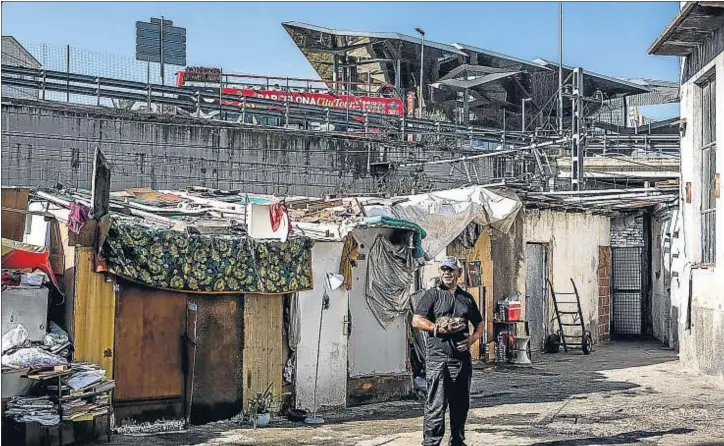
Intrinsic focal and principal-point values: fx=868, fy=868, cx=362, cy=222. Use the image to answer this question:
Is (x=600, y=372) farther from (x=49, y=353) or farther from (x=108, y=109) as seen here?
(x=108, y=109)

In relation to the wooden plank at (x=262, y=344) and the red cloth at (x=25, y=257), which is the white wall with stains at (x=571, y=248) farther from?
the red cloth at (x=25, y=257)

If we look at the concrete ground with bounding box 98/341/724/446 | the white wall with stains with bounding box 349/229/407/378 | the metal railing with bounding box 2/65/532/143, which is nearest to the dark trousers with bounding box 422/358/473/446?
the concrete ground with bounding box 98/341/724/446

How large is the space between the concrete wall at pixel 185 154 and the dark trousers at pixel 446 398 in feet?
41.0

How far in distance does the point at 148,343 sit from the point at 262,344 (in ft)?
5.35

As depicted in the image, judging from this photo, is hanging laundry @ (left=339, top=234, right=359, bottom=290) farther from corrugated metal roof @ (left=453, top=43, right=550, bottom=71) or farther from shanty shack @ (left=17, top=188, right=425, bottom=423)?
corrugated metal roof @ (left=453, top=43, right=550, bottom=71)

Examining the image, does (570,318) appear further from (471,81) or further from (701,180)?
(471,81)

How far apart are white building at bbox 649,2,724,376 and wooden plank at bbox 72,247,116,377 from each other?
9.66m

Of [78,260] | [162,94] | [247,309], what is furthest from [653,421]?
[162,94]

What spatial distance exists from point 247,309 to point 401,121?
15850mm

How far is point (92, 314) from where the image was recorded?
34.1 ft

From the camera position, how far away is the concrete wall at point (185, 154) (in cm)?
1859

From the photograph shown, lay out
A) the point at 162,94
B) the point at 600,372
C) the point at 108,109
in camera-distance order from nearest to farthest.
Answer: the point at 600,372
the point at 108,109
the point at 162,94

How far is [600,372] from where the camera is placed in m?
16.7

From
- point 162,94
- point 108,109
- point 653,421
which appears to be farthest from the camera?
point 162,94
